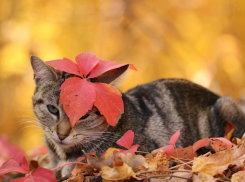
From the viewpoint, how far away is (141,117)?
2449mm

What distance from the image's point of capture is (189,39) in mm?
5152

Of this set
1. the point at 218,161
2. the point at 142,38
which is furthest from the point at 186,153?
the point at 142,38

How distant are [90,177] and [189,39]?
3765 mm

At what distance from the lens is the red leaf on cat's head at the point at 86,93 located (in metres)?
1.75

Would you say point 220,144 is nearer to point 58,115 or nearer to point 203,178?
point 203,178

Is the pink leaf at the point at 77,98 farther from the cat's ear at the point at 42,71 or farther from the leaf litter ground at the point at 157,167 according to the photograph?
the cat's ear at the point at 42,71

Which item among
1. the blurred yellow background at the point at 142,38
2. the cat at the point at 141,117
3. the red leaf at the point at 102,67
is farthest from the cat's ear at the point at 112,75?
the blurred yellow background at the point at 142,38

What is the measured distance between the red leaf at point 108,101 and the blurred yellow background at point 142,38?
121 inches

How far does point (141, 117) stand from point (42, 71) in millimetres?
670

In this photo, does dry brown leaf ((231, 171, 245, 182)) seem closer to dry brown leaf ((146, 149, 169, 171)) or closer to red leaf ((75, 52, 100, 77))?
dry brown leaf ((146, 149, 169, 171))

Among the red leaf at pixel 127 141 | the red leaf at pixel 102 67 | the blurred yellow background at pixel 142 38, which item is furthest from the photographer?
the blurred yellow background at pixel 142 38

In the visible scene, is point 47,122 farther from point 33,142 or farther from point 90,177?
point 33,142

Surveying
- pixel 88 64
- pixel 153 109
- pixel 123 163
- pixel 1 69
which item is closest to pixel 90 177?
pixel 123 163

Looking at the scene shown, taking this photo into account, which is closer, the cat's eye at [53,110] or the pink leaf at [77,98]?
the pink leaf at [77,98]
